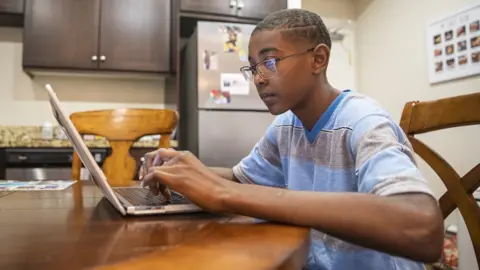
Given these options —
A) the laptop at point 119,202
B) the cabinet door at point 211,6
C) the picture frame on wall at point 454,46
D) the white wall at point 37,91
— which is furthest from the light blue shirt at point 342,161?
the white wall at point 37,91

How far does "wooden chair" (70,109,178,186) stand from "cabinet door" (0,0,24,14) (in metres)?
1.68

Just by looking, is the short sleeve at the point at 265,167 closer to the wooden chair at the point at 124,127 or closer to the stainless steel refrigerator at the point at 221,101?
the wooden chair at the point at 124,127

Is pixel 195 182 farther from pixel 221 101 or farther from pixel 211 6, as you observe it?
pixel 211 6

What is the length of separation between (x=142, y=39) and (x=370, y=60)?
6.67 feet

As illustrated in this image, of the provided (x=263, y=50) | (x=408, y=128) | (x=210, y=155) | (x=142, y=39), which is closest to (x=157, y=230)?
(x=263, y=50)

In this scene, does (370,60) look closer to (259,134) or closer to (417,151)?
(259,134)

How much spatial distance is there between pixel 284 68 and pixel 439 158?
1.59 feet

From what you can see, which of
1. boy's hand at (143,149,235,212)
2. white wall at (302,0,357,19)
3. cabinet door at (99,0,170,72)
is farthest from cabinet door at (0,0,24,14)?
boy's hand at (143,149,235,212)

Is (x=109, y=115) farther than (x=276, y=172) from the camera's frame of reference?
Yes

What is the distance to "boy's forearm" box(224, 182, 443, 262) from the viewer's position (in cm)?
51

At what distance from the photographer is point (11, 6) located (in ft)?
9.14

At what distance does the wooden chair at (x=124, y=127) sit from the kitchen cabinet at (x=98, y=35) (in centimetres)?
141

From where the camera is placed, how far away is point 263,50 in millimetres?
1017

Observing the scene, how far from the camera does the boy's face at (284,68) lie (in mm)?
1003
